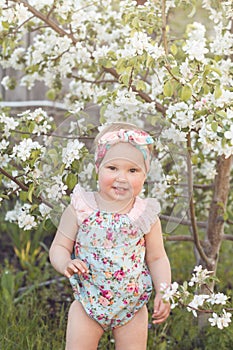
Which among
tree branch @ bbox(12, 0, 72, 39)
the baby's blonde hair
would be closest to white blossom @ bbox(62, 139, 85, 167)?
the baby's blonde hair

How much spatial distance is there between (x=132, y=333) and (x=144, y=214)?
0.39 metres

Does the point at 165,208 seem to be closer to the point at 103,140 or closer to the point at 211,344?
the point at 211,344

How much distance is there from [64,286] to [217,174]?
1.21m

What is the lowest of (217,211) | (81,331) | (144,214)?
(81,331)

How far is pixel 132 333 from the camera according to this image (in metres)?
2.47

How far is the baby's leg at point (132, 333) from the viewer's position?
247 cm

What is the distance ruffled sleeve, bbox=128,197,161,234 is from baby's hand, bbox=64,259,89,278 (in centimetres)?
22

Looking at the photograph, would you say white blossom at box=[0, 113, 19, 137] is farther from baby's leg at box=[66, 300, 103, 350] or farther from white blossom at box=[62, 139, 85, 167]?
baby's leg at box=[66, 300, 103, 350]

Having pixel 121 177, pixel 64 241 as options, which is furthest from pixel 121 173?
pixel 64 241

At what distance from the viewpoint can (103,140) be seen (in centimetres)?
241

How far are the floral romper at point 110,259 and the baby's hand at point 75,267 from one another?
0.07 metres

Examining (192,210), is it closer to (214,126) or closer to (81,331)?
(214,126)

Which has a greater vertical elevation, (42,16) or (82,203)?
(42,16)

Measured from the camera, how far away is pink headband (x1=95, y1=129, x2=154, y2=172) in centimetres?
239
